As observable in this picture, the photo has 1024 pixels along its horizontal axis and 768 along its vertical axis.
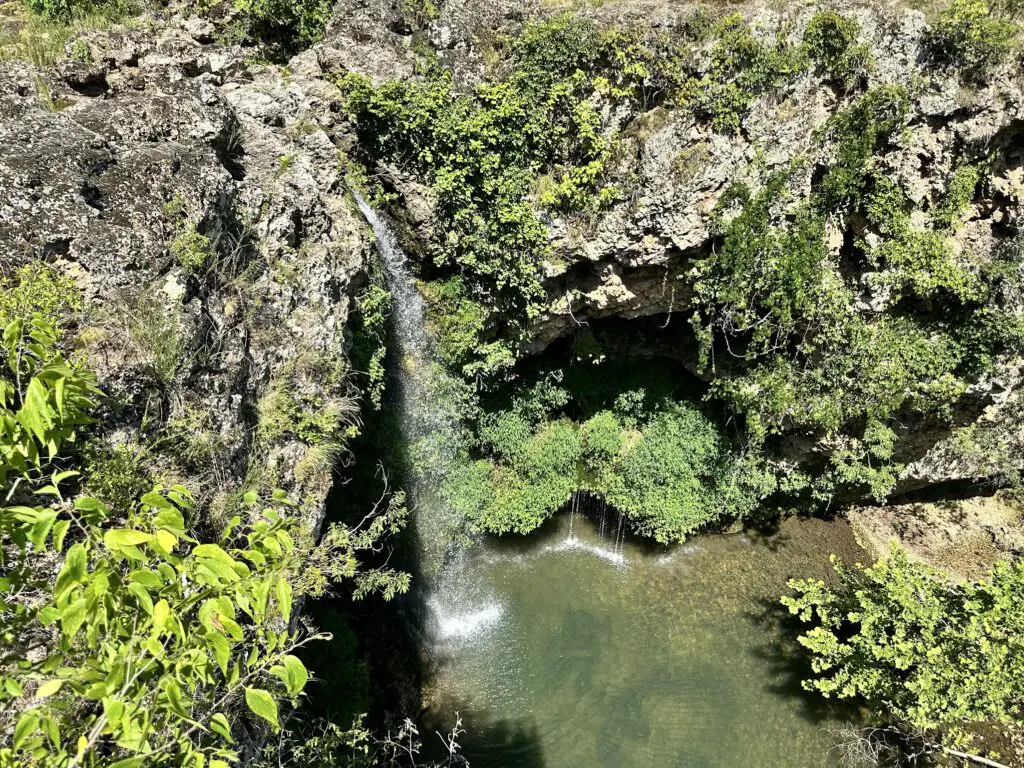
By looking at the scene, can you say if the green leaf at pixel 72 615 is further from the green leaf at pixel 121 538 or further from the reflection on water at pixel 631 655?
the reflection on water at pixel 631 655

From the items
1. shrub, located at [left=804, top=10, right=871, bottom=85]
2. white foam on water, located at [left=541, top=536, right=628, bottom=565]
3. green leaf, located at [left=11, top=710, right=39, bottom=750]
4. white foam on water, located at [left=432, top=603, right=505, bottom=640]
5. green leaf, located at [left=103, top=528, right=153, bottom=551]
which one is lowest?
white foam on water, located at [left=432, top=603, right=505, bottom=640]

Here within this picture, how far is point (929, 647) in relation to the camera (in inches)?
288

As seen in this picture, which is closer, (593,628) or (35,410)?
(35,410)

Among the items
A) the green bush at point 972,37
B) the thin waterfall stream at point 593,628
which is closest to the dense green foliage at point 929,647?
the thin waterfall stream at point 593,628

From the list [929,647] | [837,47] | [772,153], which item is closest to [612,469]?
[929,647]

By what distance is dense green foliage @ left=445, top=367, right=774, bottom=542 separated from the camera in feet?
33.2

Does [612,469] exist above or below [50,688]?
below

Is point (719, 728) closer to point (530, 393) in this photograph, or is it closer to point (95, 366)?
point (530, 393)

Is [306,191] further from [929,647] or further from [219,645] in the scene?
[929,647]

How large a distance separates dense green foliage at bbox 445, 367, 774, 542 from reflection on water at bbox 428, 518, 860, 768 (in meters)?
0.84

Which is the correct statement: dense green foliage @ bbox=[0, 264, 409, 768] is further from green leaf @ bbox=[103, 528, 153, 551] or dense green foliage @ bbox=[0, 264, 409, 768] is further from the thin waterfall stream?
the thin waterfall stream

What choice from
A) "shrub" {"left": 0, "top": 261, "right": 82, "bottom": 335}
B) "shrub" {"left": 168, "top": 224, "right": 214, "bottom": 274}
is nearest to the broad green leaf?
"shrub" {"left": 0, "top": 261, "right": 82, "bottom": 335}

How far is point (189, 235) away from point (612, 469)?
802cm

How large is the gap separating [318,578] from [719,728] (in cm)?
693
